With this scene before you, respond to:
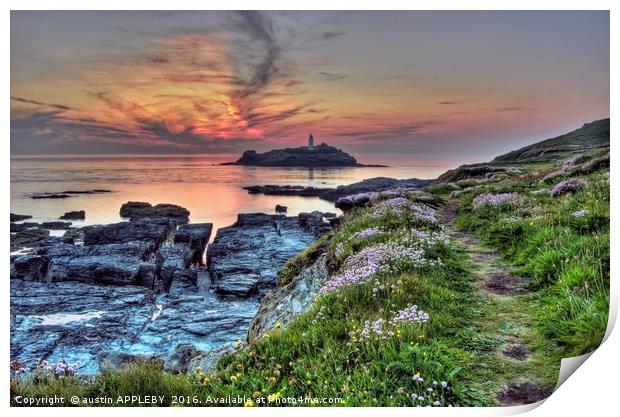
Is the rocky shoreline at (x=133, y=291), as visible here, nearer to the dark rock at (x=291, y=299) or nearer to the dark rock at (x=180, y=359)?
the dark rock at (x=180, y=359)

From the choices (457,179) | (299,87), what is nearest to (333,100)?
(299,87)

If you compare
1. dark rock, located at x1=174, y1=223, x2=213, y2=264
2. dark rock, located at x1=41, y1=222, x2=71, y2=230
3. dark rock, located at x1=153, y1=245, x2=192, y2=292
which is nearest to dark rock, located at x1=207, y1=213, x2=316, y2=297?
dark rock, located at x1=174, y1=223, x2=213, y2=264

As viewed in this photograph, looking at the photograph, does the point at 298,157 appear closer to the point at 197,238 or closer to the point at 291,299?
the point at 291,299

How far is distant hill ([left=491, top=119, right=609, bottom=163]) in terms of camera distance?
920cm

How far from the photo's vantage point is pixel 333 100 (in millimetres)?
9648

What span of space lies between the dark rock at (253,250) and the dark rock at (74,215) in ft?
19.3

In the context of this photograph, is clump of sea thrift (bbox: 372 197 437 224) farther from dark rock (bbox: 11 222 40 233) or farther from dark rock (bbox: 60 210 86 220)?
dark rock (bbox: 11 222 40 233)

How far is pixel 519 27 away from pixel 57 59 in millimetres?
9259

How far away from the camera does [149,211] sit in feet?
43.0

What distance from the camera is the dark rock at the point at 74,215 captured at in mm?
10859

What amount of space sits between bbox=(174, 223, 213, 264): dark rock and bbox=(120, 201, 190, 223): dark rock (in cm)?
388

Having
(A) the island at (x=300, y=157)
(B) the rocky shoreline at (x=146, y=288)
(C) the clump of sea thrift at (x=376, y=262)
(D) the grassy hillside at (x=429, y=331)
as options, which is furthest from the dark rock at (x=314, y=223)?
(C) the clump of sea thrift at (x=376, y=262)

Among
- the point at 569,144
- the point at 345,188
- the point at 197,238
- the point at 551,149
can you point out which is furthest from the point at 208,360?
the point at 197,238

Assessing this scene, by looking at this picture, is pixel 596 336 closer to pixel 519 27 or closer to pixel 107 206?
A: pixel 519 27
